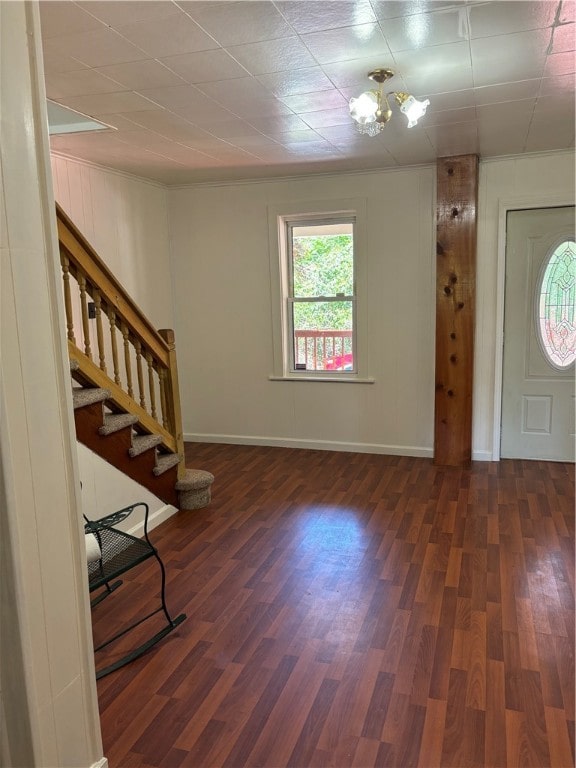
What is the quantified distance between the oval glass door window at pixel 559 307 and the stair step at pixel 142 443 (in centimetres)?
316

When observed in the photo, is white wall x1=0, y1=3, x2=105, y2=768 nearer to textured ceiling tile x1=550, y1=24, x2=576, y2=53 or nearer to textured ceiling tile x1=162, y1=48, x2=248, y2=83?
textured ceiling tile x1=162, y1=48, x2=248, y2=83

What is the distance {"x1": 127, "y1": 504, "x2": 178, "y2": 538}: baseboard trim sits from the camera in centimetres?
341

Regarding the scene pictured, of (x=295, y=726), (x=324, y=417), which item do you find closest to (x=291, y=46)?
(x=295, y=726)

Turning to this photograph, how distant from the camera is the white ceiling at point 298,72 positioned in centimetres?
189

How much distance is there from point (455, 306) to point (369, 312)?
77cm

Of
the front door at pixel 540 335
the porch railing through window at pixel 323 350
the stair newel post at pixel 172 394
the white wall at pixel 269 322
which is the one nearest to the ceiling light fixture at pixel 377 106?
the stair newel post at pixel 172 394

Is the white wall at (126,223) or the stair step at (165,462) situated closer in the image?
the stair step at (165,462)

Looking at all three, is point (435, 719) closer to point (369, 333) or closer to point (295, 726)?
point (295, 726)

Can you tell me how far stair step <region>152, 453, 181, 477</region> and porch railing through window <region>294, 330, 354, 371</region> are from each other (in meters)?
1.89

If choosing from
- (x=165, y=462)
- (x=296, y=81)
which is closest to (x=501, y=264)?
(x=296, y=81)

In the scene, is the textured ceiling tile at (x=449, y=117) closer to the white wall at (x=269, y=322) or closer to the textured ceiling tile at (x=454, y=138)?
the textured ceiling tile at (x=454, y=138)

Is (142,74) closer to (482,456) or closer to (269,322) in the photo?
(269,322)

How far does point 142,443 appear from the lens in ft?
10.7

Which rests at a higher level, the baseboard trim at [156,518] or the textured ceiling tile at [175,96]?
the textured ceiling tile at [175,96]
